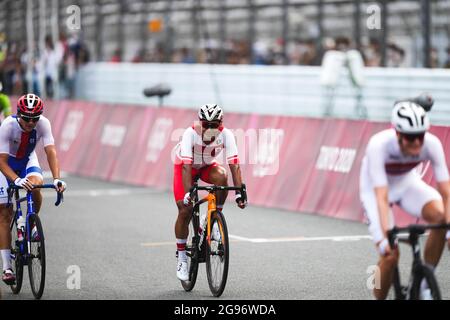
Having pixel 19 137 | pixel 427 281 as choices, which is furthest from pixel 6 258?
pixel 427 281

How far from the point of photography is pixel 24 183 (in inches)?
420

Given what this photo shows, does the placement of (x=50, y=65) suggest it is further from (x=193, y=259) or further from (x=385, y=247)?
(x=385, y=247)

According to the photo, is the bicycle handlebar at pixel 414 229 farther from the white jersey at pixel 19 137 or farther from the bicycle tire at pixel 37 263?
the white jersey at pixel 19 137

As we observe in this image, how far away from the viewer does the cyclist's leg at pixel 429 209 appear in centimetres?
870

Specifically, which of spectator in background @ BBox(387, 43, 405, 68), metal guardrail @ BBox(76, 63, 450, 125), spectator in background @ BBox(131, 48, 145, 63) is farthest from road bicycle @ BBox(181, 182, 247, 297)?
spectator in background @ BBox(131, 48, 145, 63)

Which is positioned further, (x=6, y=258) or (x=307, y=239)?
(x=307, y=239)

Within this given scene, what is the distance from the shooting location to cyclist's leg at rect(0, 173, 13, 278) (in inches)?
434

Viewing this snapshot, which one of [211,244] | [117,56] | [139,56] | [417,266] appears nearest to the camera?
[417,266]

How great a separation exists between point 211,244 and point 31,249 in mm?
1621

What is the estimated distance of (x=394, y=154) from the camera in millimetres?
8688

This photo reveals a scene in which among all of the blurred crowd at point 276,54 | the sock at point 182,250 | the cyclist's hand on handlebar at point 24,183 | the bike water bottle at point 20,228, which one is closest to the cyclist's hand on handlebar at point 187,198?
the sock at point 182,250

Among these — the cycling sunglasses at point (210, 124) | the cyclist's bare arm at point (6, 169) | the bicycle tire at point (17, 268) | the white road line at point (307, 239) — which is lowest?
the white road line at point (307, 239)

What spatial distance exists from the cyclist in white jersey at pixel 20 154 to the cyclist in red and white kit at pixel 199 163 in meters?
1.15
